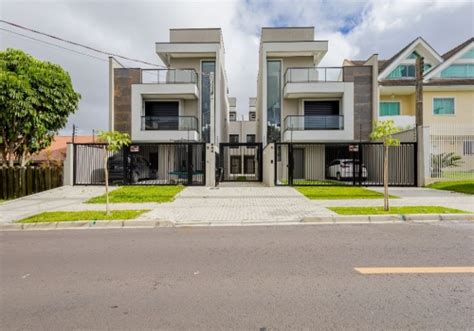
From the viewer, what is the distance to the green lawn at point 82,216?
8.58m

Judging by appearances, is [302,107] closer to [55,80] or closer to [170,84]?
[170,84]

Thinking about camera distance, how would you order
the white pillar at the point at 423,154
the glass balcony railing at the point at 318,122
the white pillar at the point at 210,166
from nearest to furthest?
the white pillar at the point at 423,154 → the white pillar at the point at 210,166 → the glass balcony railing at the point at 318,122

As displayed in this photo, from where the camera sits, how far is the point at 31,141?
19.5 m

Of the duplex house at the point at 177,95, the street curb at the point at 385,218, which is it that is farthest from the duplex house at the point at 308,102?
the street curb at the point at 385,218

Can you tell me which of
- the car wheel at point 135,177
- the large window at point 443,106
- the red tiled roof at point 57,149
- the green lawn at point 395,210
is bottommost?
the green lawn at point 395,210

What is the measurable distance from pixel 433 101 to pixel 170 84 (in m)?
22.9

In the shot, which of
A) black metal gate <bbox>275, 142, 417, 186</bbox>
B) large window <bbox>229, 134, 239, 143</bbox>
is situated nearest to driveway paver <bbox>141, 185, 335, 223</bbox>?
black metal gate <bbox>275, 142, 417, 186</bbox>

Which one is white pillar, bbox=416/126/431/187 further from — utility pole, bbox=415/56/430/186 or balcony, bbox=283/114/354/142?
balcony, bbox=283/114/354/142

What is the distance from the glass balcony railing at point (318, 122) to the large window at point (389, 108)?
8.67m

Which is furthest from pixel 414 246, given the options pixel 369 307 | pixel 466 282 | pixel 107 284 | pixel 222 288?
pixel 107 284

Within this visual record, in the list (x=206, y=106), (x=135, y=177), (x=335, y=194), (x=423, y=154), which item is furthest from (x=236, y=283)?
(x=206, y=106)

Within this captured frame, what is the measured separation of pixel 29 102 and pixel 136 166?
23.8 ft

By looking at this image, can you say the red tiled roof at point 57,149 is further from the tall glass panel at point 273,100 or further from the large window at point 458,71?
the large window at point 458,71

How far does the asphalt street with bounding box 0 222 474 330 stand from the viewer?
3.16 m
